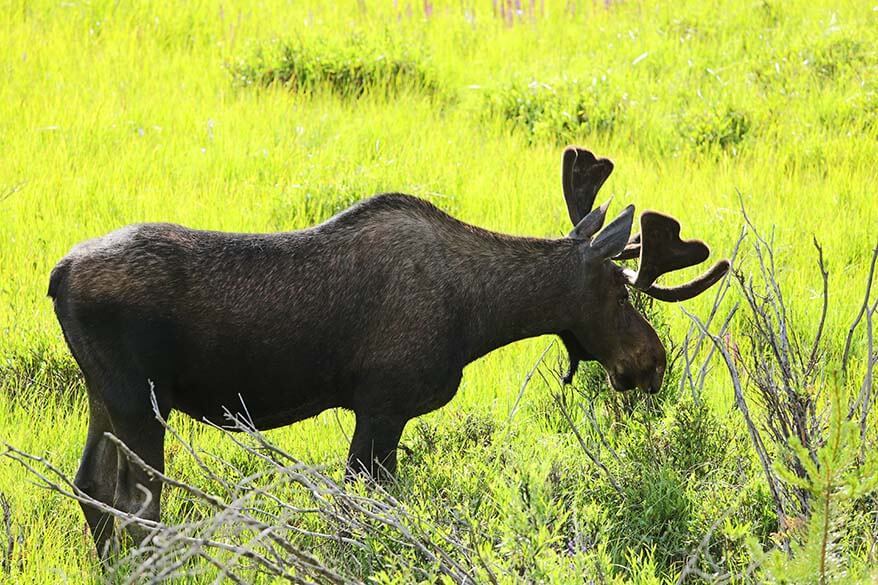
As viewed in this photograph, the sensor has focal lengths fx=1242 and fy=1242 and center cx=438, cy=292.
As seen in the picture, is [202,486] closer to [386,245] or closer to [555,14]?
[386,245]

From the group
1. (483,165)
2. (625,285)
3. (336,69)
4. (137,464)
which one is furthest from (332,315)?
(336,69)

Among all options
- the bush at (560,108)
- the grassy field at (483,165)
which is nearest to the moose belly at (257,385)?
the grassy field at (483,165)

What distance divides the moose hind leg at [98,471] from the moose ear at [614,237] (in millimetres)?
2189

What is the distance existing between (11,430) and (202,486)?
1.05 metres

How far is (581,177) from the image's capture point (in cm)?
575

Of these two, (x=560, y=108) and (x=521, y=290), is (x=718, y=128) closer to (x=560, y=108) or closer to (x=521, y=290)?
(x=560, y=108)

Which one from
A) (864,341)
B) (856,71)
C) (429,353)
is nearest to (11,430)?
(429,353)

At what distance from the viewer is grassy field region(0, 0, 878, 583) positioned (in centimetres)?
542

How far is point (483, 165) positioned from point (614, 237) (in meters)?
3.98

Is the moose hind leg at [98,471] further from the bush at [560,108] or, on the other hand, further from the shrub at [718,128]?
the shrub at [718,128]

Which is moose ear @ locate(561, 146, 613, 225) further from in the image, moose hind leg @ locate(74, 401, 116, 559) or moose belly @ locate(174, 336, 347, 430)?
moose hind leg @ locate(74, 401, 116, 559)

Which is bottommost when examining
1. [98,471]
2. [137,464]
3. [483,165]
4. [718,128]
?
[98,471]

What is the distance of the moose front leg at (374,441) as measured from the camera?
504cm

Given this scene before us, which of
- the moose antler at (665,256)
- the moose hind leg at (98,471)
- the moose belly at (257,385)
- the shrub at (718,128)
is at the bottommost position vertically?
the moose hind leg at (98,471)
